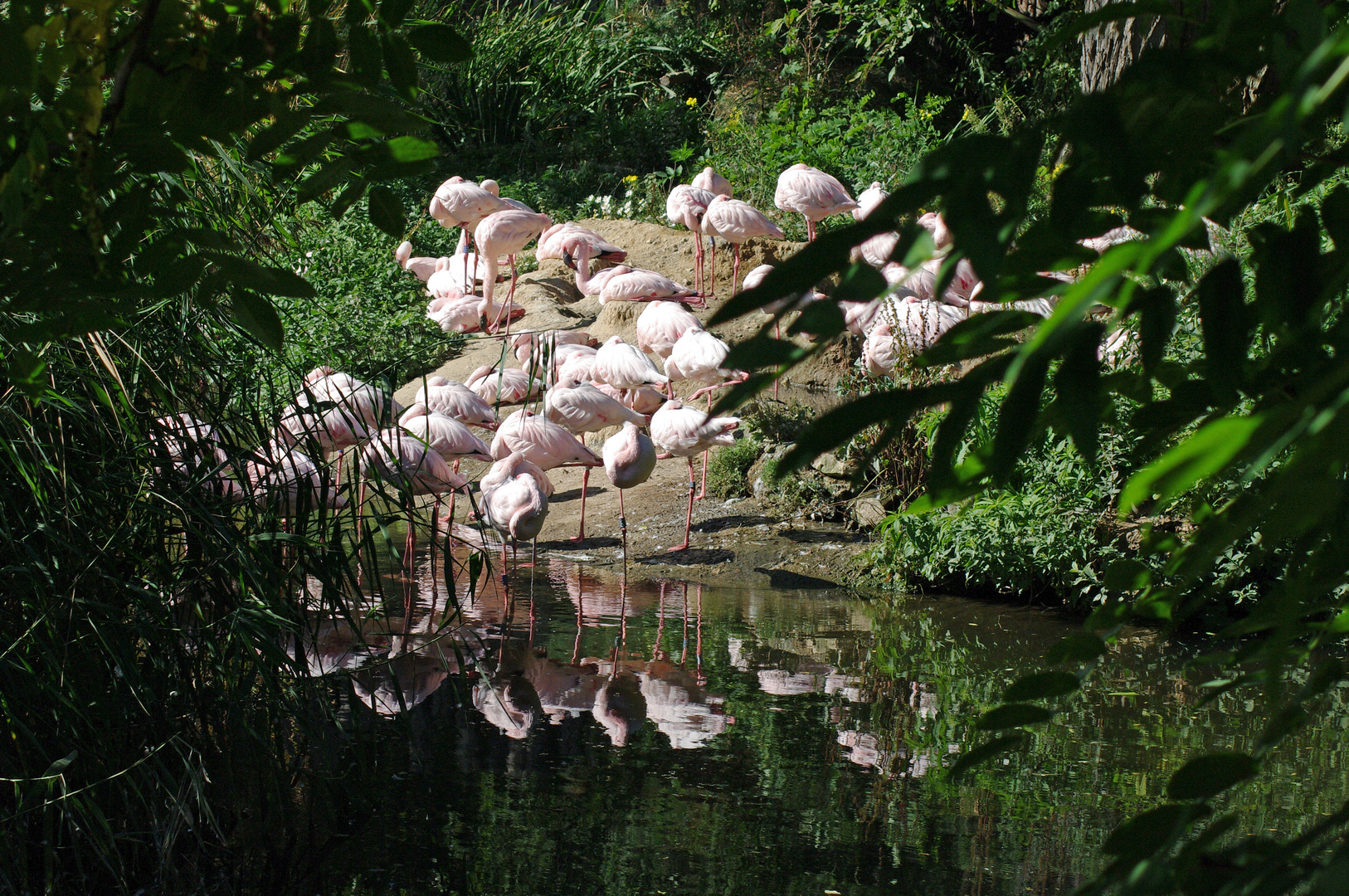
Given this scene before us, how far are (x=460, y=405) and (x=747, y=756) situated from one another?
3252 mm

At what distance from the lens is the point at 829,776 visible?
3.31 m

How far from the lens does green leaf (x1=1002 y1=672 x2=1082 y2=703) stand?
819 mm

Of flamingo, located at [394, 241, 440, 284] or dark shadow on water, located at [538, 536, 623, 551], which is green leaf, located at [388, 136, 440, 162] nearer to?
dark shadow on water, located at [538, 536, 623, 551]

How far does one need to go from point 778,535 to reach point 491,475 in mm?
1783

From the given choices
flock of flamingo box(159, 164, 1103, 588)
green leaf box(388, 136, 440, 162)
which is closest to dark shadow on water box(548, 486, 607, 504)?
flock of flamingo box(159, 164, 1103, 588)

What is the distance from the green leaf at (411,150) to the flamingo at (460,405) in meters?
5.06

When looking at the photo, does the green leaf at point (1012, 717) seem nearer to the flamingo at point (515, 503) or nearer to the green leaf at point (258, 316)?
the green leaf at point (258, 316)

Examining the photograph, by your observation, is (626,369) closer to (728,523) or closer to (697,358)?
(697,358)

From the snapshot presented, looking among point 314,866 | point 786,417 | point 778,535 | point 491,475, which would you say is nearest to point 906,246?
point 314,866

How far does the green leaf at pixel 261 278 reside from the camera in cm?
101

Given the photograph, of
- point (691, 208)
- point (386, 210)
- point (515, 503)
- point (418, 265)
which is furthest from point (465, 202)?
point (386, 210)

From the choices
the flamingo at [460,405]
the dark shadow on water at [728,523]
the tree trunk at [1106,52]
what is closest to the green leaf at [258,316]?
the flamingo at [460,405]

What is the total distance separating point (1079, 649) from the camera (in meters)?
0.87

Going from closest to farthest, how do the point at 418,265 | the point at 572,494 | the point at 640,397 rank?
the point at 640,397, the point at 572,494, the point at 418,265
